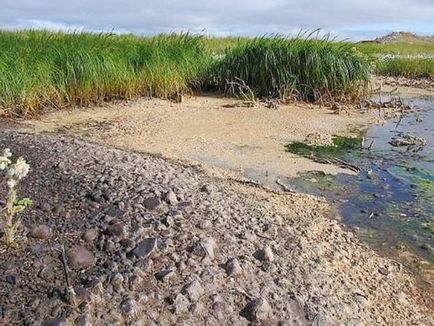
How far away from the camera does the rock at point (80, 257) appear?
2863 millimetres

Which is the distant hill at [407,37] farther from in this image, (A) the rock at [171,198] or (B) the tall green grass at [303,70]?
(A) the rock at [171,198]

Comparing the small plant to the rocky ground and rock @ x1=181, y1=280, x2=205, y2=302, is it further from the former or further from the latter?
rock @ x1=181, y1=280, x2=205, y2=302

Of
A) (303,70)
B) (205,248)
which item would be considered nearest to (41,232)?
(205,248)

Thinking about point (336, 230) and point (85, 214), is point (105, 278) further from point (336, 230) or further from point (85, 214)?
point (336, 230)

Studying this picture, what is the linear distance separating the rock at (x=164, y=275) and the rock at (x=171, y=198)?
34.0 inches

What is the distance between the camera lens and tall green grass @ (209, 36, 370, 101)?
1110cm

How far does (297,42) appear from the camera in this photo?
462 inches

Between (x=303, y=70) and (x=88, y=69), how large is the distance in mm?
4302

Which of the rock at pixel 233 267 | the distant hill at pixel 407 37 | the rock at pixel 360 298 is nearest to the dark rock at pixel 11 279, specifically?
the rock at pixel 233 267

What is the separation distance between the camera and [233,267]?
9.90ft

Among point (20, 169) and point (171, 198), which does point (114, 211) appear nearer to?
point (171, 198)

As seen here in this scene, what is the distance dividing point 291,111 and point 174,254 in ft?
23.8

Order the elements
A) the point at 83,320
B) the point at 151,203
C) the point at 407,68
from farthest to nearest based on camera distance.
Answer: the point at 407,68 → the point at 151,203 → the point at 83,320

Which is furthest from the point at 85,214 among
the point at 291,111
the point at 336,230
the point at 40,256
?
the point at 291,111
